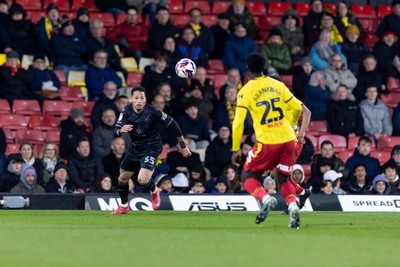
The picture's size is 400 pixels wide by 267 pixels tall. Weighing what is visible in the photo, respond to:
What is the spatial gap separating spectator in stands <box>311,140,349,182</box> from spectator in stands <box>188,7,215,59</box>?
4449 mm

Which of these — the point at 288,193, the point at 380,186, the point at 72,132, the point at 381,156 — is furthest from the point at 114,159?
the point at 288,193

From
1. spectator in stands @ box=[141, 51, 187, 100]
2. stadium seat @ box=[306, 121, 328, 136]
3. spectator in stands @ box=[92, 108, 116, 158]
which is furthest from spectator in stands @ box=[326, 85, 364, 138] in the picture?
spectator in stands @ box=[92, 108, 116, 158]

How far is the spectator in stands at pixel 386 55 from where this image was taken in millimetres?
27109

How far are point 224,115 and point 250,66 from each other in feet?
32.1

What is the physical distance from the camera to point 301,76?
2575 cm

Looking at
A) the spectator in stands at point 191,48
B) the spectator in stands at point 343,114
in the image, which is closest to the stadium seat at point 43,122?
the spectator in stands at point 191,48

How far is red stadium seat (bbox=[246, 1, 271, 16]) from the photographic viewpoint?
2844 centimetres

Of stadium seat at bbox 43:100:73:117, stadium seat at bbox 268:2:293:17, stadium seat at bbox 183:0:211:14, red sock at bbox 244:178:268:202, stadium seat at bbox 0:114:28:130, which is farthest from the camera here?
stadium seat at bbox 268:2:293:17

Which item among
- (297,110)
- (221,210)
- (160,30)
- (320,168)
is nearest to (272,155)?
(297,110)

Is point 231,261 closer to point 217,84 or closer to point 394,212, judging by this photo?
point 394,212

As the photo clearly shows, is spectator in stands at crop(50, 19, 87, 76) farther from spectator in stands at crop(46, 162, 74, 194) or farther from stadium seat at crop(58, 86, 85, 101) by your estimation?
spectator in stands at crop(46, 162, 74, 194)

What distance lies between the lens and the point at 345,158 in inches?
963

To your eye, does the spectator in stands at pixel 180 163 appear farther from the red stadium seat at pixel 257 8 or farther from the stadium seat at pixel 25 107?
the red stadium seat at pixel 257 8

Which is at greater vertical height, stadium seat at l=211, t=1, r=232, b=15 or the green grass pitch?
stadium seat at l=211, t=1, r=232, b=15
